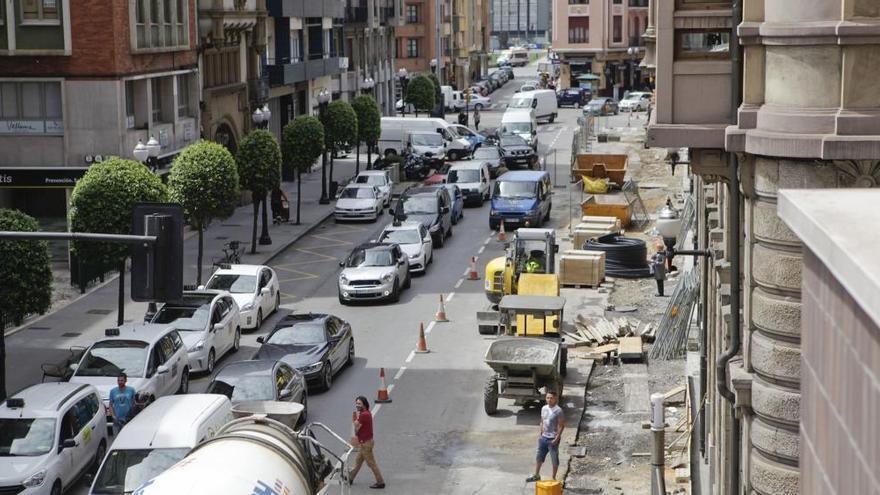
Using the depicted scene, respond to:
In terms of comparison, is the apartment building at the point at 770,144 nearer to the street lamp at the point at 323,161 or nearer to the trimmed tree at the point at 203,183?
the trimmed tree at the point at 203,183

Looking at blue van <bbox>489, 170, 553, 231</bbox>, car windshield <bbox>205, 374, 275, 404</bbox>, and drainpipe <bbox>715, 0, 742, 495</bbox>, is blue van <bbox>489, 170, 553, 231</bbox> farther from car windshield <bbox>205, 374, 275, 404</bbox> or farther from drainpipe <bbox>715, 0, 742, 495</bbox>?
drainpipe <bbox>715, 0, 742, 495</bbox>

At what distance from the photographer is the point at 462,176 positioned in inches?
2425

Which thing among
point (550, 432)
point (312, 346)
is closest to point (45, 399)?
point (312, 346)

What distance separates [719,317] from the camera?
19000 millimetres

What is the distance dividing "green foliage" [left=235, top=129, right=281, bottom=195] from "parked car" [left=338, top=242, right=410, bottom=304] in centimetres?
899

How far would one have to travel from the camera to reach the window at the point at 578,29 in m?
133

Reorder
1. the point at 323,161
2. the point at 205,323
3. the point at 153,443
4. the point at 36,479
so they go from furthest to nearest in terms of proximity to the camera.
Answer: the point at 323,161 → the point at 205,323 → the point at 36,479 → the point at 153,443

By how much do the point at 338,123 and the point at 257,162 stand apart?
51.7 feet

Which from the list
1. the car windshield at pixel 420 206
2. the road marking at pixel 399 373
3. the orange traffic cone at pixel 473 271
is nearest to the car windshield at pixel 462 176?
the car windshield at pixel 420 206

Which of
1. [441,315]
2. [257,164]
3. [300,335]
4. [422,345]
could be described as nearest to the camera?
[300,335]

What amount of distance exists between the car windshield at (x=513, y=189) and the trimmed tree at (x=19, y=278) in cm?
2574

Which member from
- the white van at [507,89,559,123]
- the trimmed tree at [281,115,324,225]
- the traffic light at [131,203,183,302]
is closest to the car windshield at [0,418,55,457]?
the traffic light at [131,203,183,302]

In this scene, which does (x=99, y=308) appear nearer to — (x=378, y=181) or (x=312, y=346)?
(x=312, y=346)

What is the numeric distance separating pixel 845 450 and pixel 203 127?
163ft
